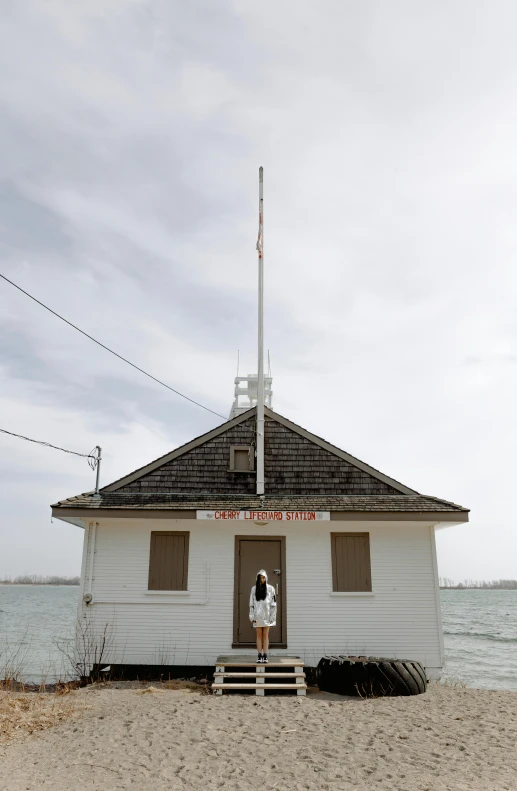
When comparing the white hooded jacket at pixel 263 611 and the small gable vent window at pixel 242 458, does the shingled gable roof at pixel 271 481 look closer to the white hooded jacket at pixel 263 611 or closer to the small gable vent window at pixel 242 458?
the small gable vent window at pixel 242 458

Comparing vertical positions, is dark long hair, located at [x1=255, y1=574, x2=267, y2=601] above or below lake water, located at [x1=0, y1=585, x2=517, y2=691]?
above

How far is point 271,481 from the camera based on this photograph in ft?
48.5

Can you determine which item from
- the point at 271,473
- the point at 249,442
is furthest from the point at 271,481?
the point at 249,442

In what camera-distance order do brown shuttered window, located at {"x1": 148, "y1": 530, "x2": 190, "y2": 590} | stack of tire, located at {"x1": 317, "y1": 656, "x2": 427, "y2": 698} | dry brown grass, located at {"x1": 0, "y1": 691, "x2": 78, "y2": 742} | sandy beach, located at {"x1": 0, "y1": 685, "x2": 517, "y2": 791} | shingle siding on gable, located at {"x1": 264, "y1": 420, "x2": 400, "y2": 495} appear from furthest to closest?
shingle siding on gable, located at {"x1": 264, "y1": 420, "x2": 400, "y2": 495}, brown shuttered window, located at {"x1": 148, "y1": 530, "x2": 190, "y2": 590}, stack of tire, located at {"x1": 317, "y1": 656, "x2": 427, "y2": 698}, dry brown grass, located at {"x1": 0, "y1": 691, "x2": 78, "y2": 742}, sandy beach, located at {"x1": 0, "y1": 685, "x2": 517, "y2": 791}

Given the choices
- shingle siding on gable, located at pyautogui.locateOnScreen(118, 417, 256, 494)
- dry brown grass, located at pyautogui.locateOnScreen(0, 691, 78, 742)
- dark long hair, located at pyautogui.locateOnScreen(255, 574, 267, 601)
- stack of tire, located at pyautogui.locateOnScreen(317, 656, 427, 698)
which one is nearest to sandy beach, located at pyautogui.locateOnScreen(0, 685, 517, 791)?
dry brown grass, located at pyautogui.locateOnScreen(0, 691, 78, 742)

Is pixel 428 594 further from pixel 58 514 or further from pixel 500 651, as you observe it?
pixel 500 651

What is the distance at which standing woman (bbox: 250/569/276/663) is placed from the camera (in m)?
11.7

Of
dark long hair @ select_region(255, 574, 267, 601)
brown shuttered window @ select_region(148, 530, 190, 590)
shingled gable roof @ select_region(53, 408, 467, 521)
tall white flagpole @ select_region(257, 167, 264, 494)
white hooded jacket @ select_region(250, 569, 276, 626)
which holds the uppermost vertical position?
tall white flagpole @ select_region(257, 167, 264, 494)

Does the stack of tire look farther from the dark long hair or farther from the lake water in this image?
the lake water

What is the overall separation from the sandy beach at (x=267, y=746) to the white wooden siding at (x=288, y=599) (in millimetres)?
2708

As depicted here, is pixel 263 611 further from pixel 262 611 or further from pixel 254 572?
pixel 254 572

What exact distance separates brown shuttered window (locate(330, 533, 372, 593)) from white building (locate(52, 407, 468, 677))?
0.07ft

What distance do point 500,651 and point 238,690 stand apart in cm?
2587

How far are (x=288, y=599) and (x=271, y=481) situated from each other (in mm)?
2733
